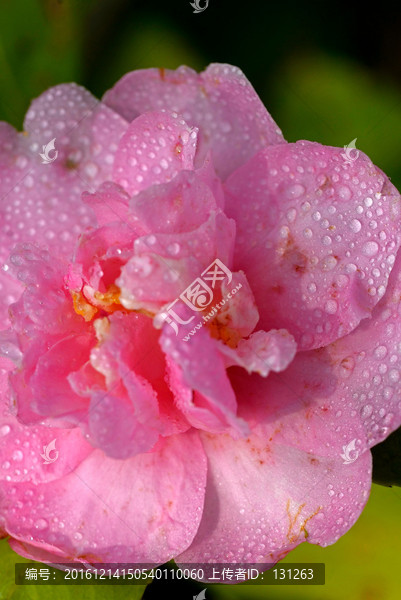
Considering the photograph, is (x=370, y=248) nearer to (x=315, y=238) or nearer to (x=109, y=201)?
(x=315, y=238)

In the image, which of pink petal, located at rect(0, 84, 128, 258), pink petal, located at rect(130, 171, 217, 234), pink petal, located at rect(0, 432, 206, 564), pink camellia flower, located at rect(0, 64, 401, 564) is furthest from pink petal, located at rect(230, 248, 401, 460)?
pink petal, located at rect(0, 84, 128, 258)

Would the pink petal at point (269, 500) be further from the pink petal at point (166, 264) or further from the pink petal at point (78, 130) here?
the pink petal at point (78, 130)

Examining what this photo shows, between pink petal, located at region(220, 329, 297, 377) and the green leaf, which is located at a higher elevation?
the green leaf

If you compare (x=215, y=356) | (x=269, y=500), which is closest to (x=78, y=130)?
(x=215, y=356)

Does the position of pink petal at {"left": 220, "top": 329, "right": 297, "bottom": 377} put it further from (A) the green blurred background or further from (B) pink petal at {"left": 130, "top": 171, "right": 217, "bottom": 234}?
(A) the green blurred background

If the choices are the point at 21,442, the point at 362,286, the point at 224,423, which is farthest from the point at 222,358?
the point at 21,442

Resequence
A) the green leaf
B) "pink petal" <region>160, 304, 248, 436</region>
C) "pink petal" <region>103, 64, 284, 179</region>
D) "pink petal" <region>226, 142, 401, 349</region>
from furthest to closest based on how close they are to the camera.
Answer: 1. the green leaf
2. "pink petal" <region>103, 64, 284, 179</region>
3. "pink petal" <region>226, 142, 401, 349</region>
4. "pink petal" <region>160, 304, 248, 436</region>

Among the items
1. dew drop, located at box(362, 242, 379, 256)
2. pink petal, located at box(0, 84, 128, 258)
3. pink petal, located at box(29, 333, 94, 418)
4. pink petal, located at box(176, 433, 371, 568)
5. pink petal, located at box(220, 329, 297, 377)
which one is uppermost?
dew drop, located at box(362, 242, 379, 256)

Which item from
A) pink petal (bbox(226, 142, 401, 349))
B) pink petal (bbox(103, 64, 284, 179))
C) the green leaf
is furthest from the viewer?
the green leaf

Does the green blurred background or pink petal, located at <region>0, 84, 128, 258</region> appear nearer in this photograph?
pink petal, located at <region>0, 84, 128, 258</region>
